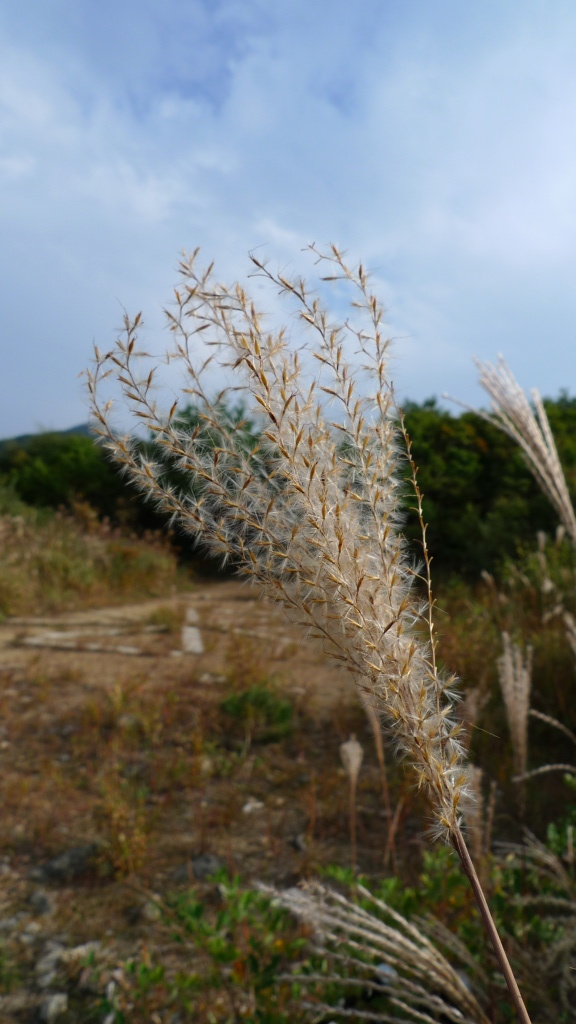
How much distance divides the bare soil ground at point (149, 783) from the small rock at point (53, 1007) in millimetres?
153

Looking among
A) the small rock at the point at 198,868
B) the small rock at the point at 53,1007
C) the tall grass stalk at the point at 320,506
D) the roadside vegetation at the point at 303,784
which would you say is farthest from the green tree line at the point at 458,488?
the tall grass stalk at the point at 320,506

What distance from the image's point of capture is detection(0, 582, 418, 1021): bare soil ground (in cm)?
308

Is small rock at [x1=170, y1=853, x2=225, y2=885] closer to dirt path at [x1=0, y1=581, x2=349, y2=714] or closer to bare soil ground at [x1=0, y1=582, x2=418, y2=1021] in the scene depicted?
bare soil ground at [x1=0, y1=582, x2=418, y2=1021]

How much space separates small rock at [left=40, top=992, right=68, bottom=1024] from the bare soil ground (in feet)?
0.50

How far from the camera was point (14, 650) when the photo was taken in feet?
20.4

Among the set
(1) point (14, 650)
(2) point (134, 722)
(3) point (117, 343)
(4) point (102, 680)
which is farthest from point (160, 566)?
(3) point (117, 343)

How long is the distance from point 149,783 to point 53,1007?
157 centimetres

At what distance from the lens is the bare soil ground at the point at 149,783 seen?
3.08 metres

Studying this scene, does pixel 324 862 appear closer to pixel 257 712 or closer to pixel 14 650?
pixel 257 712

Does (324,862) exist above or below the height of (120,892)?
above

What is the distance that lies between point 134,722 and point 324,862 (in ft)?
6.00

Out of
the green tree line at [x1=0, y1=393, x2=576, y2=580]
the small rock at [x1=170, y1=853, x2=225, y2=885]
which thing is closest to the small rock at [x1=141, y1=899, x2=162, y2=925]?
the small rock at [x1=170, y1=853, x2=225, y2=885]

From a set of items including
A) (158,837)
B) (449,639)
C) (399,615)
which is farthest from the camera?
(449,639)

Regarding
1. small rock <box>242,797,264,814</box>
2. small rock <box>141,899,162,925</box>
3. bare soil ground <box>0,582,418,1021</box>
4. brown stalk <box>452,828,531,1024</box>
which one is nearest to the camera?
brown stalk <box>452,828,531,1024</box>
